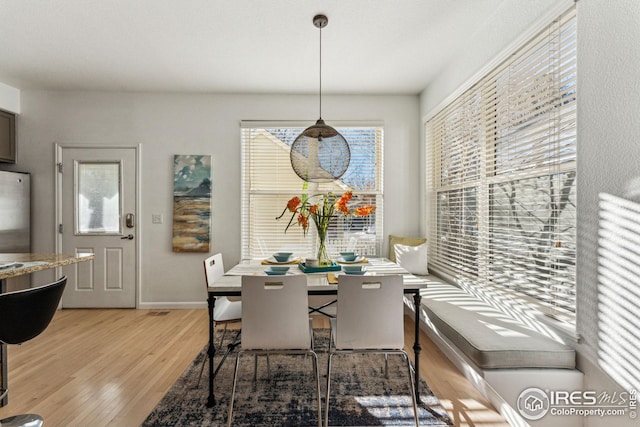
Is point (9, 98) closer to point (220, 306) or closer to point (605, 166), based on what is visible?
point (220, 306)

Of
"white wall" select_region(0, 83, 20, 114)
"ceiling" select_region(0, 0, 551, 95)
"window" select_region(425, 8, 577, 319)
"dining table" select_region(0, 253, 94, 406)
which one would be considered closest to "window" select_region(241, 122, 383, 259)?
"ceiling" select_region(0, 0, 551, 95)

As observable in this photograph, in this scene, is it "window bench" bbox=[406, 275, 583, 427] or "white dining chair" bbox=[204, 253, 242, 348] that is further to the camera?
"white dining chair" bbox=[204, 253, 242, 348]

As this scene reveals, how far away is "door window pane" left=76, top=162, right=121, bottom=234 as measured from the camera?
13.4 ft

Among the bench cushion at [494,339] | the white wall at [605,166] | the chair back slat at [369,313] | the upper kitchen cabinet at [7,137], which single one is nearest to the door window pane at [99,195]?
the upper kitchen cabinet at [7,137]

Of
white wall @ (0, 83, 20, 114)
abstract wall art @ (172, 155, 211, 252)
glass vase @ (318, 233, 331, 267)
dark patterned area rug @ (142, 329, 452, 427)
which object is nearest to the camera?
dark patterned area rug @ (142, 329, 452, 427)

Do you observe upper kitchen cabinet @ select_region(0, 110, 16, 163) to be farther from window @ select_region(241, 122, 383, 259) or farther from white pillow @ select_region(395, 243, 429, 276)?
white pillow @ select_region(395, 243, 429, 276)

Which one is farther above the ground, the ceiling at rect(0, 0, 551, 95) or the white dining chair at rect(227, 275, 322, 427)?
the ceiling at rect(0, 0, 551, 95)

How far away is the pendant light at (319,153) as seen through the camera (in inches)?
93.3

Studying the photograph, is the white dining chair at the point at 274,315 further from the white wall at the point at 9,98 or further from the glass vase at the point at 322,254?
the white wall at the point at 9,98

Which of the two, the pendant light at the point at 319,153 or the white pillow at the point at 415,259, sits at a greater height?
the pendant light at the point at 319,153

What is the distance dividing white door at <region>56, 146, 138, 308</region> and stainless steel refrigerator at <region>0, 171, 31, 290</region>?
34 centimetres

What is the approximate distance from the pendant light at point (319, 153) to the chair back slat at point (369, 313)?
0.90 metres

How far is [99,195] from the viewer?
162 inches

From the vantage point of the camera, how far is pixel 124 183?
13.4 feet
